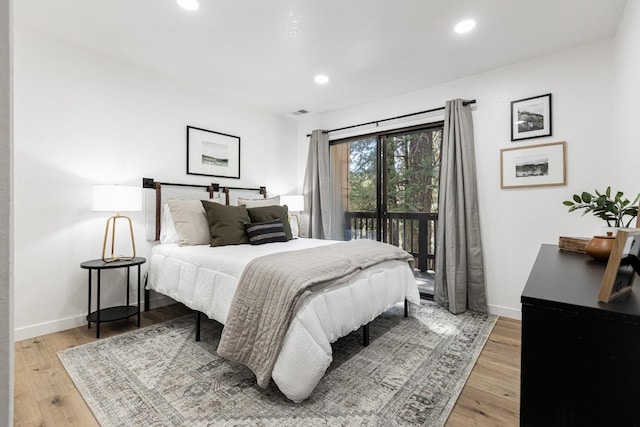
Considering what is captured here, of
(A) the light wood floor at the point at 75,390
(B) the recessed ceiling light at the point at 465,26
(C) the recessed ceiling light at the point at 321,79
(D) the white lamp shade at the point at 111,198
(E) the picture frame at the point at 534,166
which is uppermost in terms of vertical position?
(C) the recessed ceiling light at the point at 321,79

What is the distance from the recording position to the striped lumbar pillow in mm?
2990

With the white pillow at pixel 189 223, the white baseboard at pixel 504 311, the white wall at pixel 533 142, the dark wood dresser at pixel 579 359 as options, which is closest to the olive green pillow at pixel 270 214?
the white pillow at pixel 189 223

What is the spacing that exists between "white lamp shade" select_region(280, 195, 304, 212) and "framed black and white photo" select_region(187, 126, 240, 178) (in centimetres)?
71

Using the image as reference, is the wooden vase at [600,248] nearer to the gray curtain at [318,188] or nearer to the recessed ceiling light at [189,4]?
the recessed ceiling light at [189,4]

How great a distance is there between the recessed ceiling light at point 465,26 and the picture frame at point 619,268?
2.11m

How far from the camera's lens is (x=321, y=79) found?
131 inches

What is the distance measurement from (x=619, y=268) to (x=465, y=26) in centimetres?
230

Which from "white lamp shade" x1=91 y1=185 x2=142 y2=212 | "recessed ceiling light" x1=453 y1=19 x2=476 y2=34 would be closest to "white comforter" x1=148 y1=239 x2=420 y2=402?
"white lamp shade" x1=91 y1=185 x2=142 y2=212

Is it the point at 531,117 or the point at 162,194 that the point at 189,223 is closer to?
the point at 162,194

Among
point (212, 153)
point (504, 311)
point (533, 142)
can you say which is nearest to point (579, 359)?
point (504, 311)

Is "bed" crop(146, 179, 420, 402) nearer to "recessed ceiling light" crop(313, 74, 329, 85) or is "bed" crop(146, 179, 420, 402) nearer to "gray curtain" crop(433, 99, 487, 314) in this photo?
"gray curtain" crop(433, 99, 487, 314)

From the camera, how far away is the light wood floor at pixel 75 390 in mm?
1562

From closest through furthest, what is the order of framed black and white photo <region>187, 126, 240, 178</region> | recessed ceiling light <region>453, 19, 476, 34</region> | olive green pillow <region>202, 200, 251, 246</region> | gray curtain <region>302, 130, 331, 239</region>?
1. recessed ceiling light <region>453, 19, 476, 34</region>
2. olive green pillow <region>202, 200, 251, 246</region>
3. framed black and white photo <region>187, 126, 240, 178</region>
4. gray curtain <region>302, 130, 331, 239</region>

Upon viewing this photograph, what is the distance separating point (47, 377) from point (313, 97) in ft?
12.0
